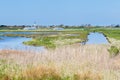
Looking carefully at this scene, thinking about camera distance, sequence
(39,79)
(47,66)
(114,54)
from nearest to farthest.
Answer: (39,79)
(47,66)
(114,54)

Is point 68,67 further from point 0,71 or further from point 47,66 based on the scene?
point 0,71

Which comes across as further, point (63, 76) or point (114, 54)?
point (114, 54)

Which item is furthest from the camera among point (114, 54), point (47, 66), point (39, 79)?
point (114, 54)

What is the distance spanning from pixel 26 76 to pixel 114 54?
1330 centimetres

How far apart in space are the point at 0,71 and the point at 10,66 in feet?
2.80

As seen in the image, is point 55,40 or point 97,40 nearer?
point 55,40

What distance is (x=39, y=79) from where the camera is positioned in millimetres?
12453

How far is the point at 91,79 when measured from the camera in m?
12.7

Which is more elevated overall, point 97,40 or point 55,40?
point 55,40

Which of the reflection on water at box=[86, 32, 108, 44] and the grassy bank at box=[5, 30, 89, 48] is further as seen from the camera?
the reflection on water at box=[86, 32, 108, 44]

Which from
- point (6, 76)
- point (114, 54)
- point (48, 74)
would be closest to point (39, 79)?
point (48, 74)

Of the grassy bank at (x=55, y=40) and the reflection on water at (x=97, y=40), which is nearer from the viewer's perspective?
the grassy bank at (x=55, y=40)

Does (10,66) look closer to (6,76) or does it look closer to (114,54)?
(6,76)

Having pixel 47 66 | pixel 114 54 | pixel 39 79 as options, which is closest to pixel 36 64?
pixel 47 66
